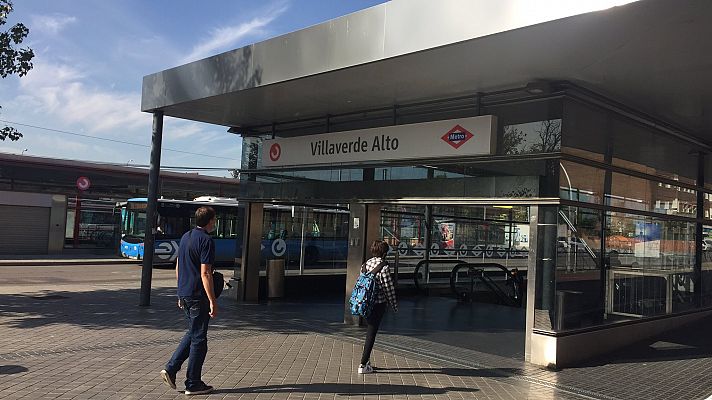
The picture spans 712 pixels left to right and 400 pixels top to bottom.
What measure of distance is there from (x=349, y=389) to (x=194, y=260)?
2.06 meters

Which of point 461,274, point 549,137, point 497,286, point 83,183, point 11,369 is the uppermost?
point 83,183

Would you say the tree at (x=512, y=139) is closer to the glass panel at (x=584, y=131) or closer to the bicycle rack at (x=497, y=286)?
the glass panel at (x=584, y=131)

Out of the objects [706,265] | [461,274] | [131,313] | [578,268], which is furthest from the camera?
[461,274]

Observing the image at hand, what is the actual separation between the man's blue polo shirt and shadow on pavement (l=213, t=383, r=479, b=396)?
103cm

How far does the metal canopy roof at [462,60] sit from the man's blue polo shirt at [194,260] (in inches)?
114

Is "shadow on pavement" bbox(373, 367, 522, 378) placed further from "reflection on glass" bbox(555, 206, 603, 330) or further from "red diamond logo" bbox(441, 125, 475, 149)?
"red diamond logo" bbox(441, 125, 475, 149)

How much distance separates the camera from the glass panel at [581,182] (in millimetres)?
7616

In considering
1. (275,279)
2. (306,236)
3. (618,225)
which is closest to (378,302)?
(618,225)

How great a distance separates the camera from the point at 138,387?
567 centimetres

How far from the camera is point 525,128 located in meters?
7.89

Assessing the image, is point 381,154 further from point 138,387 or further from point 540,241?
point 138,387

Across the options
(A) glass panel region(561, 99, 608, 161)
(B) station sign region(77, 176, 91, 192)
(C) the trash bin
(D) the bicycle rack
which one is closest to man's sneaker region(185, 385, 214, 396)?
(A) glass panel region(561, 99, 608, 161)

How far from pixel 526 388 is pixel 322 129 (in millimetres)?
6359

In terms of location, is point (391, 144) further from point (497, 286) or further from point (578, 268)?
point (497, 286)
